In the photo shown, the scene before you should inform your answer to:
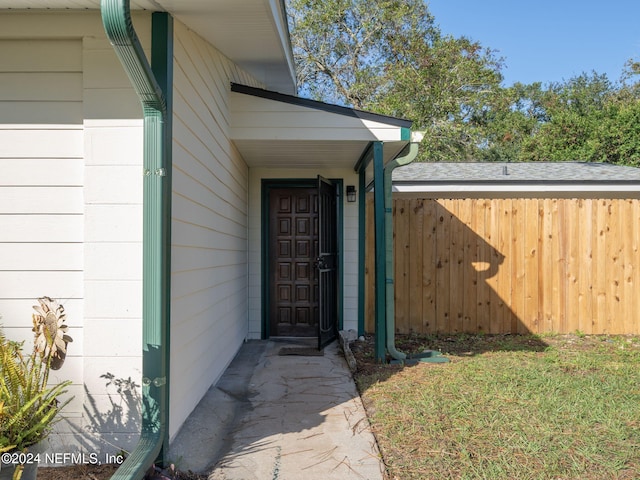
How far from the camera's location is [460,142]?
1515cm

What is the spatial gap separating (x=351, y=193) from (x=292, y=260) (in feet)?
3.71

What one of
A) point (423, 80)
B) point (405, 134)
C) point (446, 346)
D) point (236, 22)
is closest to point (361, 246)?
point (446, 346)

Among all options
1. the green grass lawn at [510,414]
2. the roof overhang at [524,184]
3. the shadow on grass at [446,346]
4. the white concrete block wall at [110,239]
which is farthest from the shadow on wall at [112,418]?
the roof overhang at [524,184]

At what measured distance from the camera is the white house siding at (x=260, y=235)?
6031 millimetres

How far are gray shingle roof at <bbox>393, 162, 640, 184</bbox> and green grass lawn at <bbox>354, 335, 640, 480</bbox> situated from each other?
3009mm

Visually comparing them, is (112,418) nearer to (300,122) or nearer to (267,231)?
(300,122)

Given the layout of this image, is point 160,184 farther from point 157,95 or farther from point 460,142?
point 460,142

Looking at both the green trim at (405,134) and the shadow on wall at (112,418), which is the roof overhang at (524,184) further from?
the shadow on wall at (112,418)

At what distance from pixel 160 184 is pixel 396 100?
39.4ft

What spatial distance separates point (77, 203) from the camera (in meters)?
2.61

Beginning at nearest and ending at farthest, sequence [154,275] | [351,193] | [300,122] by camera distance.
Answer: [154,275] → [300,122] → [351,193]

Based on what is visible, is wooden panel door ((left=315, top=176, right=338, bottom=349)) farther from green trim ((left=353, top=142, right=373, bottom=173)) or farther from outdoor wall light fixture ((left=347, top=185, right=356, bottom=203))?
green trim ((left=353, top=142, right=373, bottom=173))

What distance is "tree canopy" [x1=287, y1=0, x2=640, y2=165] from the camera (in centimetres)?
1437

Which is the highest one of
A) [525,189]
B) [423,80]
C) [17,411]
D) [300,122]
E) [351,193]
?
[423,80]
